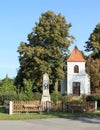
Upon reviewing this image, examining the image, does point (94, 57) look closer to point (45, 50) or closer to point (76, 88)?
point (76, 88)

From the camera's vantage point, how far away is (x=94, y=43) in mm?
70312

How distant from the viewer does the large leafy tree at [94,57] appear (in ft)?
210

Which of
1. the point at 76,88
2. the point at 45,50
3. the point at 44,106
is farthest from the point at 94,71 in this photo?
the point at 44,106

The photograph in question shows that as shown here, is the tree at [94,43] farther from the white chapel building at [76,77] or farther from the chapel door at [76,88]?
the chapel door at [76,88]

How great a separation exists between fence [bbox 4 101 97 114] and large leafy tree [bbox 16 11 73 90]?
2958cm

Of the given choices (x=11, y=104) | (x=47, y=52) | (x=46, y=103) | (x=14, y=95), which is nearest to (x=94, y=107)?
(x=46, y=103)

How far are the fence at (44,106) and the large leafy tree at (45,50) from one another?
29.6 meters

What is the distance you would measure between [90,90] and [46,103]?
39.1 m

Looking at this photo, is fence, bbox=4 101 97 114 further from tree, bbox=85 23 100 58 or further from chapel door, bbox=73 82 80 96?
tree, bbox=85 23 100 58

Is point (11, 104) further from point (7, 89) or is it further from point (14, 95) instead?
point (7, 89)

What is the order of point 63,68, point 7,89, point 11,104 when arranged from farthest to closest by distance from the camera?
1. point 63,68
2. point 7,89
3. point 11,104

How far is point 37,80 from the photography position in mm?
62344

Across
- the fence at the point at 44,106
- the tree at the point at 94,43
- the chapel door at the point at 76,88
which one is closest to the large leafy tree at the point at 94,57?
the tree at the point at 94,43

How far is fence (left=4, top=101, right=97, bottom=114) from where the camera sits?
2984 centimetres
